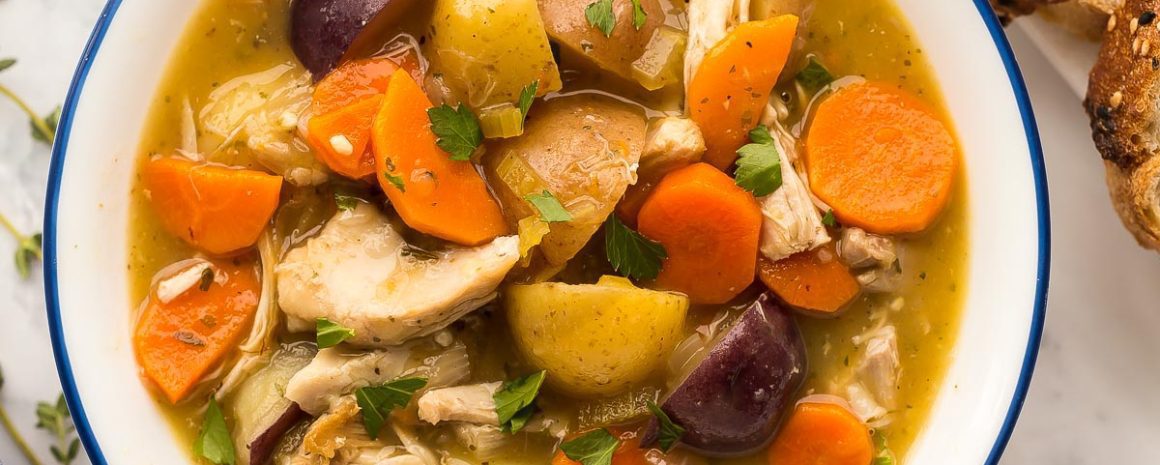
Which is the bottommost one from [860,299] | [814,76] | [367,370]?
[860,299]

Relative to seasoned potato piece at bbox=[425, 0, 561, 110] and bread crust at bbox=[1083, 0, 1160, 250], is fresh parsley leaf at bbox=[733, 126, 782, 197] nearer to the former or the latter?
seasoned potato piece at bbox=[425, 0, 561, 110]

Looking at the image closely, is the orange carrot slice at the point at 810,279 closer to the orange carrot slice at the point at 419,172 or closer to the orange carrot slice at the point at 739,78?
the orange carrot slice at the point at 739,78

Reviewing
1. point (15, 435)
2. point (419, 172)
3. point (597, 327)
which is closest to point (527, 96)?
point (419, 172)

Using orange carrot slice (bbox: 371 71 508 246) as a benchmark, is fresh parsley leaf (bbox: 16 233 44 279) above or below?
below

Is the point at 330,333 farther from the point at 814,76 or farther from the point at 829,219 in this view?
the point at 814,76

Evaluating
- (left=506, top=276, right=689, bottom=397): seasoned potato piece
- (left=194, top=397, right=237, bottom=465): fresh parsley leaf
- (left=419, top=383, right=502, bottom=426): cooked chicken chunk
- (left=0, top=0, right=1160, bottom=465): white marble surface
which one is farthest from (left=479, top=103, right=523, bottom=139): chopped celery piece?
(left=0, top=0, right=1160, bottom=465): white marble surface

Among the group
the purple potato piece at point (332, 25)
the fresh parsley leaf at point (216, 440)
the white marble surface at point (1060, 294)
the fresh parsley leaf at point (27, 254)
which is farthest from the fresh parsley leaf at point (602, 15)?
the fresh parsley leaf at point (27, 254)
